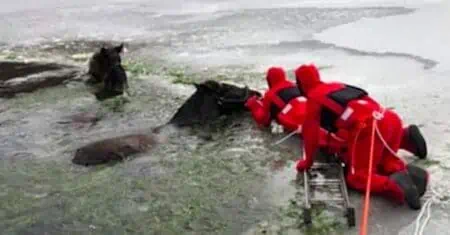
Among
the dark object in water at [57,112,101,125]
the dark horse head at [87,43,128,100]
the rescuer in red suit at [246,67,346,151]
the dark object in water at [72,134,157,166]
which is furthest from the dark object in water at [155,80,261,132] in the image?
the dark horse head at [87,43,128,100]

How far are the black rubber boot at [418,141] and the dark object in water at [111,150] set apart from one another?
2362 mm

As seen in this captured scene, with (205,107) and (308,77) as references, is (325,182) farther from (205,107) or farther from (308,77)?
(205,107)

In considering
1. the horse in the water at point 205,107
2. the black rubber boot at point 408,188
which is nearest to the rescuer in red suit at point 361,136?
the black rubber boot at point 408,188

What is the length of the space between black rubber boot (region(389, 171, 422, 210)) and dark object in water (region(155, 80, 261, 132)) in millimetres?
2652

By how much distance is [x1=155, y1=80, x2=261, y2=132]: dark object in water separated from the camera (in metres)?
6.74

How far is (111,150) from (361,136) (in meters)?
2.32

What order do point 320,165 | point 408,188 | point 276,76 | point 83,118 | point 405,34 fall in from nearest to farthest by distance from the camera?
point 408,188, point 320,165, point 276,76, point 83,118, point 405,34

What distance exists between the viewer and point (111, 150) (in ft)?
19.2

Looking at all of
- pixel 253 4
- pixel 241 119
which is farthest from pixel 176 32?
pixel 241 119

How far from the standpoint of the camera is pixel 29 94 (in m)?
8.50

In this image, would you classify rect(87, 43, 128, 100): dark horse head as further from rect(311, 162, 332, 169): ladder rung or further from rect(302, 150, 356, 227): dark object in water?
rect(311, 162, 332, 169): ladder rung

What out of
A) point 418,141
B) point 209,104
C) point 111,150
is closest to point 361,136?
point 418,141

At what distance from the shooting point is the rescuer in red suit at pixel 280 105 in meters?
6.20

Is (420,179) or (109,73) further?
(109,73)
